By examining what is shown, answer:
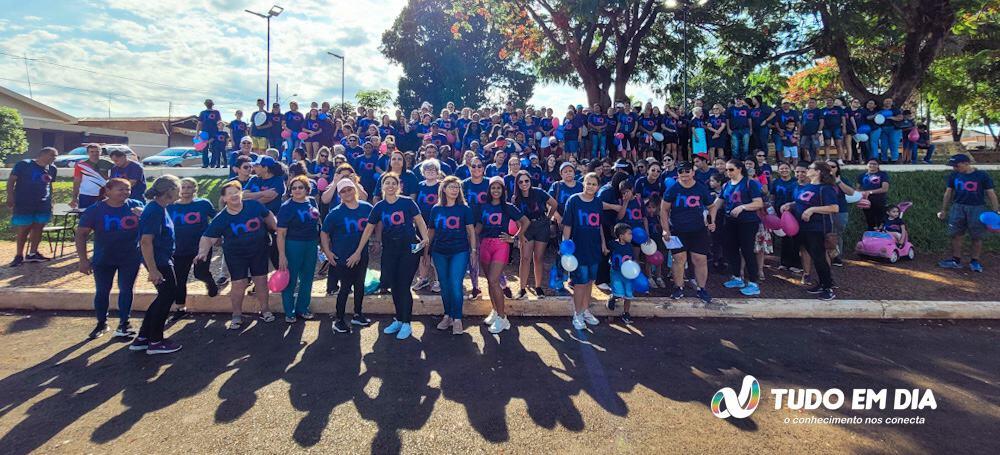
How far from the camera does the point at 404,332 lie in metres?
4.89

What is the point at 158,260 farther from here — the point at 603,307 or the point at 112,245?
the point at 603,307

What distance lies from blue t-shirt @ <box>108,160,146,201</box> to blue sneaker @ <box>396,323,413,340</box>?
527cm

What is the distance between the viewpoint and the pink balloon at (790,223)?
6355 millimetres

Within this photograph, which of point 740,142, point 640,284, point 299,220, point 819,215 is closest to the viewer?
point 299,220

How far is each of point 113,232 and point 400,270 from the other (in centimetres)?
297

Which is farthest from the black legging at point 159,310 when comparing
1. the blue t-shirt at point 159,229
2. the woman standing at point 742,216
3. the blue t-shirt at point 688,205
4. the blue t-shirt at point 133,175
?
the woman standing at point 742,216

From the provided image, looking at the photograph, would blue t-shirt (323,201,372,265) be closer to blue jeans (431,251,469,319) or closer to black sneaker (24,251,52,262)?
blue jeans (431,251,469,319)

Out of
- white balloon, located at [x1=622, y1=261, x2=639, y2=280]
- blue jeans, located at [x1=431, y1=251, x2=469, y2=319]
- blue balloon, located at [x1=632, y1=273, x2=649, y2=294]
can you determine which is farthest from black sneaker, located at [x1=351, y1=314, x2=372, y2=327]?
blue balloon, located at [x1=632, y1=273, x2=649, y2=294]

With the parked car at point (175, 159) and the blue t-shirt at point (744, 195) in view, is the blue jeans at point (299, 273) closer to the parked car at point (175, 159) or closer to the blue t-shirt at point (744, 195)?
the blue t-shirt at point (744, 195)

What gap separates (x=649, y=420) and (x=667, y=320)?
255 cm

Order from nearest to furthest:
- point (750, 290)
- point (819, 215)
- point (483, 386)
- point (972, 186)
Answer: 1. point (483, 386)
2. point (819, 215)
3. point (750, 290)
4. point (972, 186)

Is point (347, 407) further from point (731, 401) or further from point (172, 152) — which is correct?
point (172, 152)

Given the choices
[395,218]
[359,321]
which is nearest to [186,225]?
[359,321]

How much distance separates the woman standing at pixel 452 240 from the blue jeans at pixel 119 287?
3.26m
